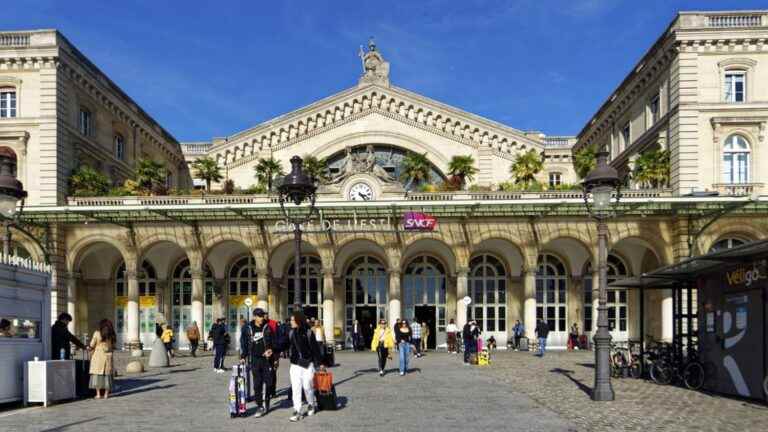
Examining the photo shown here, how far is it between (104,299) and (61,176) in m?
7.56

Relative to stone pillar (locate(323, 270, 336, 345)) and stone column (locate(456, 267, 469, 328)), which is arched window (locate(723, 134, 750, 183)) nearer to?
stone column (locate(456, 267, 469, 328))

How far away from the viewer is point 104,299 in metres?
36.9

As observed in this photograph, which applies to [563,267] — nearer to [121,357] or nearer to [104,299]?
[121,357]

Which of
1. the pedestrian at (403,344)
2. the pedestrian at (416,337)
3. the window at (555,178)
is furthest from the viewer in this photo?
the window at (555,178)

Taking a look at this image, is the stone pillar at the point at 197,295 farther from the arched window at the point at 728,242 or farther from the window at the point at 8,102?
the arched window at the point at 728,242

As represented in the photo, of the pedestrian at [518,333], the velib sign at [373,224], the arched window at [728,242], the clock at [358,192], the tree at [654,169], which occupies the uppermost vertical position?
the tree at [654,169]

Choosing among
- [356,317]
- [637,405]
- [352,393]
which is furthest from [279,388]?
[356,317]

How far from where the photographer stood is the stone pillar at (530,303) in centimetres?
3231

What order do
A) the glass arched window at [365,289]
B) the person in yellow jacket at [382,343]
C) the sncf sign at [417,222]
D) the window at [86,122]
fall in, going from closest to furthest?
the person in yellow jacket at [382,343] → the sncf sign at [417,222] → the window at [86,122] → the glass arched window at [365,289]

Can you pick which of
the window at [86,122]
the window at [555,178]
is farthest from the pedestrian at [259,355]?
the window at [555,178]

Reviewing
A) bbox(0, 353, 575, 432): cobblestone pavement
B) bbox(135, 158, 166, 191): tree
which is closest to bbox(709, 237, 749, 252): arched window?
bbox(0, 353, 575, 432): cobblestone pavement

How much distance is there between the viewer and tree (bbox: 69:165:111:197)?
33531 millimetres

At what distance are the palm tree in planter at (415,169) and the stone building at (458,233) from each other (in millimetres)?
501

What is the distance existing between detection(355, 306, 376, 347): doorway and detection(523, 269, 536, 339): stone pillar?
8.28 m
